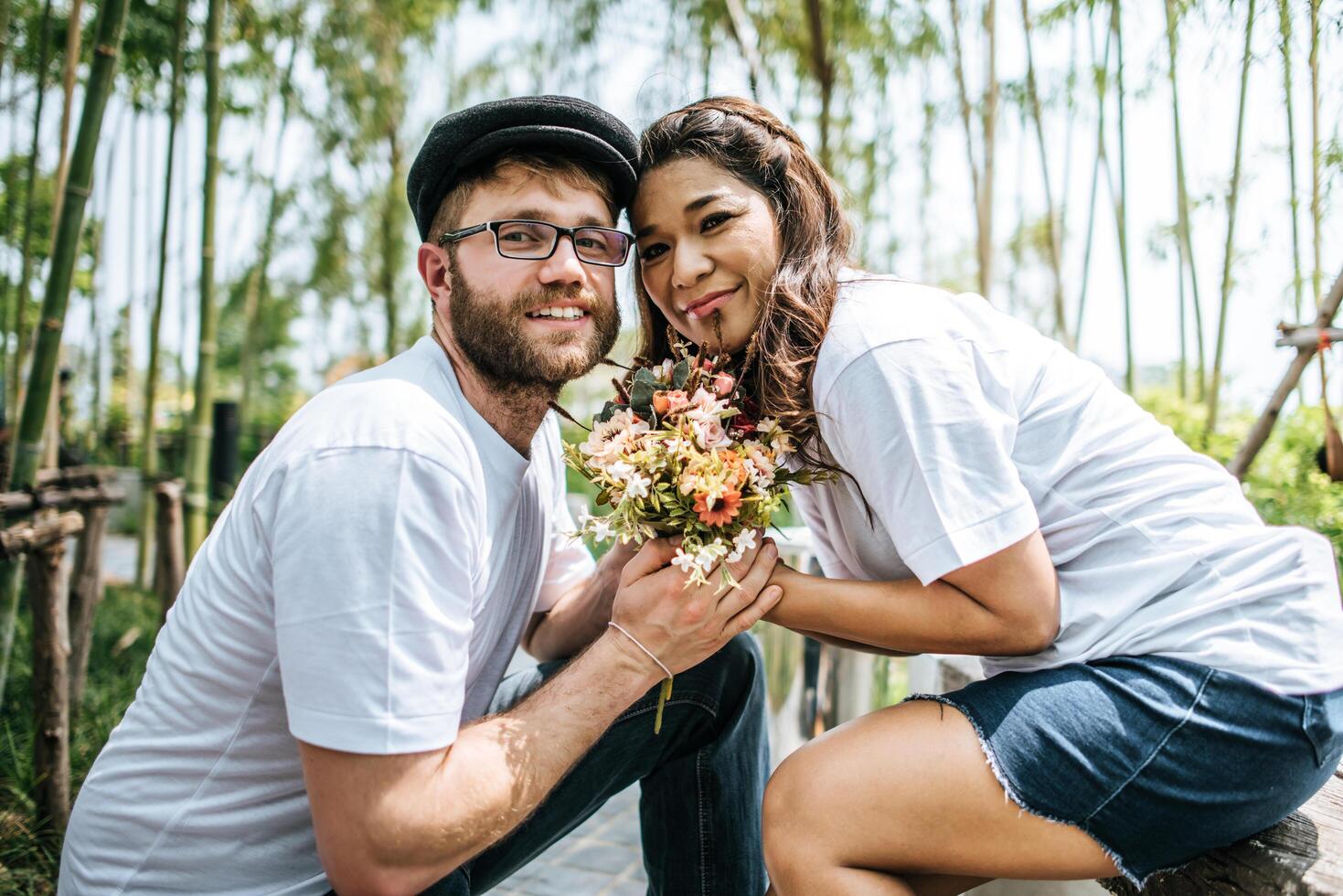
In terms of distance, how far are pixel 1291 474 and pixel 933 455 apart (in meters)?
2.85

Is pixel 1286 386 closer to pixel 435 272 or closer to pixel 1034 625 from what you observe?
pixel 1034 625

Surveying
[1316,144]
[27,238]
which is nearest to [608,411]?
[1316,144]

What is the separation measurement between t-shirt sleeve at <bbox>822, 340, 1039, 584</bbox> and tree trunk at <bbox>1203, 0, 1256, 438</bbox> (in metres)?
2.63

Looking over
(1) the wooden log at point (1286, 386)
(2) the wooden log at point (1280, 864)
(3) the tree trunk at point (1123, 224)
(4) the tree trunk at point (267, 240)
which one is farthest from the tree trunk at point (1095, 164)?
(4) the tree trunk at point (267, 240)

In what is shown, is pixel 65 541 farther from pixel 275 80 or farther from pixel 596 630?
pixel 275 80

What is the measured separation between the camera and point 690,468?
178 cm

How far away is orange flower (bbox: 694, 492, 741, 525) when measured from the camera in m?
1.75

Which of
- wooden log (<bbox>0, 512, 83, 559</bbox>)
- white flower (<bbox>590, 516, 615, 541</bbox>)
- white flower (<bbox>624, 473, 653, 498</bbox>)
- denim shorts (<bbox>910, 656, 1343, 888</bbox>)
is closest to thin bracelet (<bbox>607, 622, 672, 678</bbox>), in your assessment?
white flower (<bbox>590, 516, 615, 541</bbox>)

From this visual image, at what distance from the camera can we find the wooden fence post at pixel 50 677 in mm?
2971

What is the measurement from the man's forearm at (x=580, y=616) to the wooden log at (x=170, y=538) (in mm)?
3084

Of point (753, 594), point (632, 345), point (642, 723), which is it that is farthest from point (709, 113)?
point (642, 723)

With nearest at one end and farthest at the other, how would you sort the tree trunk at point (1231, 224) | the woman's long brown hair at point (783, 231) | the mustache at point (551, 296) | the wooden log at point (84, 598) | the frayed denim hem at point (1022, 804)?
the frayed denim hem at point (1022, 804) → the woman's long brown hair at point (783, 231) → the mustache at point (551, 296) → the tree trunk at point (1231, 224) → the wooden log at point (84, 598)

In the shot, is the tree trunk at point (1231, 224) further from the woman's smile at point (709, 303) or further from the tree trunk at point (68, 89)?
the tree trunk at point (68, 89)

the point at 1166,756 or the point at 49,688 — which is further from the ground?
the point at 1166,756
